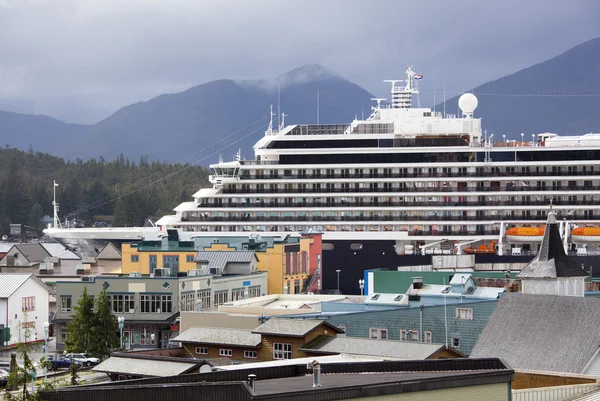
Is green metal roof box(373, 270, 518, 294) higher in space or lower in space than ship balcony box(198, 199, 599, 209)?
lower

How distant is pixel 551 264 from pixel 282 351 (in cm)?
1002

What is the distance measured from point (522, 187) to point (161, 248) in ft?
101

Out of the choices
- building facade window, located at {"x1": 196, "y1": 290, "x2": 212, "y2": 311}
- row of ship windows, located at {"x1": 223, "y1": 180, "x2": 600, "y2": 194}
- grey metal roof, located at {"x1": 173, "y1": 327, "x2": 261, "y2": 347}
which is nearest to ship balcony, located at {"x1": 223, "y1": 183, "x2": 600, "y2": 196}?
row of ship windows, located at {"x1": 223, "y1": 180, "x2": 600, "y2": 194}

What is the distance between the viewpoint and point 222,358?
143ft

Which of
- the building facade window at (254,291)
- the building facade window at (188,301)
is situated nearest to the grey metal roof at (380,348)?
the building facade window at (188,301)

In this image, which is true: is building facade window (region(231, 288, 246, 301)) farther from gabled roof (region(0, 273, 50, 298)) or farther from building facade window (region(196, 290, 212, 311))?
gabled roof (region(0, 273, 50, 298))

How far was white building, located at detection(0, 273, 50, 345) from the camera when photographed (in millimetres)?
61781

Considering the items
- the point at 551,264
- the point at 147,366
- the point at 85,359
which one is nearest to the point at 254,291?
the point at 85,359

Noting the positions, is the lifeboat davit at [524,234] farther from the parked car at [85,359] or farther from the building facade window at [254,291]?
the parked car at [85,359]

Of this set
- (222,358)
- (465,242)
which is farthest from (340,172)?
(222,358)

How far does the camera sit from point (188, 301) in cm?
5931

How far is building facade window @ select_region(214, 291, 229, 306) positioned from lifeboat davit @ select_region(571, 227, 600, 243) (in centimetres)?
3412

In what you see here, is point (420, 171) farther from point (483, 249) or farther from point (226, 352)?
point (226, 352)

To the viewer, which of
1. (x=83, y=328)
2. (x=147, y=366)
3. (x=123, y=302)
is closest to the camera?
(x=147, y=366)
